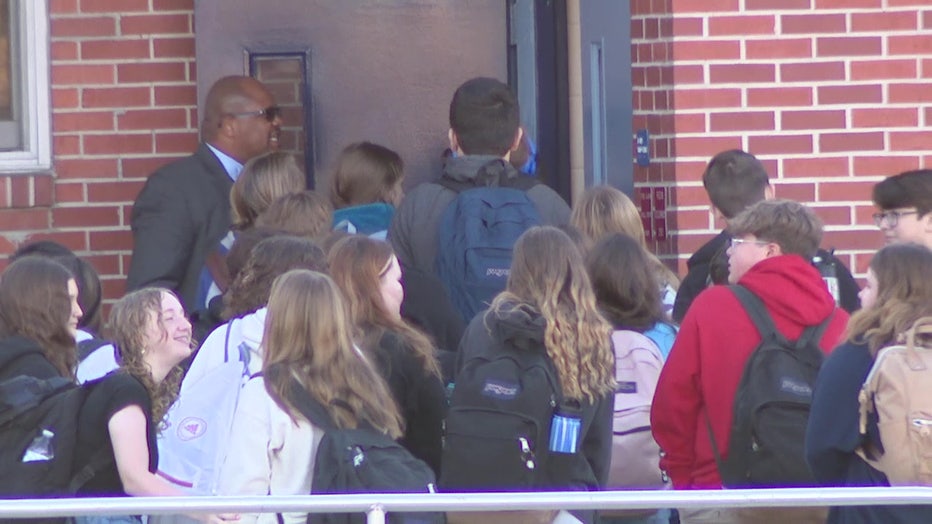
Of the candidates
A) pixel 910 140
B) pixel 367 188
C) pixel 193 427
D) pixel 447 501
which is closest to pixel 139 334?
pixel 193 427

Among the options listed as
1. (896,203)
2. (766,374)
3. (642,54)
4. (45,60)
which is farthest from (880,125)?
(45,60)

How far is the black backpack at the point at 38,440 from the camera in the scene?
4.40 m

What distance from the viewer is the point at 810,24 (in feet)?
20.0

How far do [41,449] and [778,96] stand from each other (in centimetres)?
292

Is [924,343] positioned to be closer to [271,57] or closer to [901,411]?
[901,411]

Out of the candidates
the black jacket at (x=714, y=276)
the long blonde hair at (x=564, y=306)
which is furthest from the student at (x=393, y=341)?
the black jacket at (x=714, y=276)

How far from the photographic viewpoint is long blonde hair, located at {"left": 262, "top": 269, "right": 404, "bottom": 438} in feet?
14.5

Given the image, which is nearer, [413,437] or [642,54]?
[413,437]

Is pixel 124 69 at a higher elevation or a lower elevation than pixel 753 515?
higher

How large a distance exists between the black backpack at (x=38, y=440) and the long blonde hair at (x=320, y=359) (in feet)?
1.67

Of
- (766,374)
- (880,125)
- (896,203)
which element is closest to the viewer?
(766,374)

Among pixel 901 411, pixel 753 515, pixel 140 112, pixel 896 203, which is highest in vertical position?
pixel 140 112

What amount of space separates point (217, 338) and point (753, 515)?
5.32 ft

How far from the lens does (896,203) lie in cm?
565
